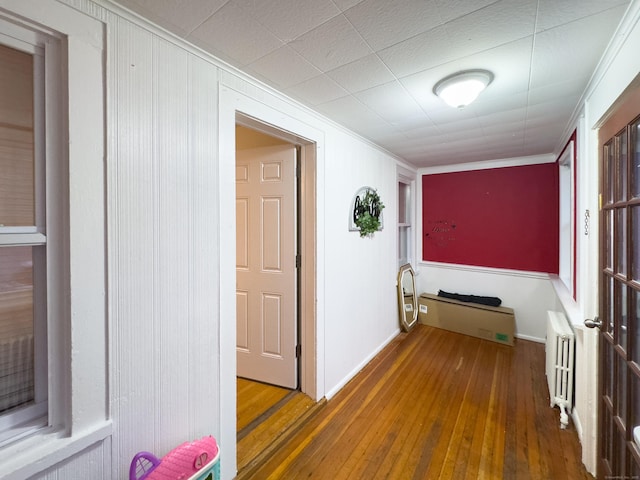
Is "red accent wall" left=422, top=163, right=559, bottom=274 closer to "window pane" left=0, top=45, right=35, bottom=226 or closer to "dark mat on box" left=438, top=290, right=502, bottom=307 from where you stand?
"dark mat on box" left=438, top=290, right=502, bottom=307

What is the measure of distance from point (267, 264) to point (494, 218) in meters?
3.19

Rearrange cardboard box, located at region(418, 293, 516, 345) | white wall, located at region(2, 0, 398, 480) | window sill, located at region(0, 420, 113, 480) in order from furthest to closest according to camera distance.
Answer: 1. cardboard box, located at region(418, 293, 516, 345)
2. white wall, located at region(2, 0, 398, 480)
3. window sill, located at region(0, 420, 113, 480)

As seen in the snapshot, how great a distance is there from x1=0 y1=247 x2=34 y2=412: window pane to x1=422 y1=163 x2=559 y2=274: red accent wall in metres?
4.36

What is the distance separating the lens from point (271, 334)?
2.46m

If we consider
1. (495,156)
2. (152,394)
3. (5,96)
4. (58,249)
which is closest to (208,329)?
(152,394)

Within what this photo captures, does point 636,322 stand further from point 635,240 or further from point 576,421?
point 576,421

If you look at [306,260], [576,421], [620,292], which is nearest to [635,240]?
[620,292]

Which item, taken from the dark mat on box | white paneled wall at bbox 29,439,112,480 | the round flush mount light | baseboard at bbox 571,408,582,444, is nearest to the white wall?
white paneled wall at bbox 29,439,112,480

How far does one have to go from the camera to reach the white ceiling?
113 cm

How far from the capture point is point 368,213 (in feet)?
9.55

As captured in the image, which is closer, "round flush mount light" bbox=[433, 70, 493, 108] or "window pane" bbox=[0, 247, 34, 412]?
"window pane" bbox=[0, 247, 34, 412]

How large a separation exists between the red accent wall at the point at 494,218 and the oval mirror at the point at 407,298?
519mm

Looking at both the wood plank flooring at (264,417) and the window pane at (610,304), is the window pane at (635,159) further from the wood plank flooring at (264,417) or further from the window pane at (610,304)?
the wood plank flooring at (264,417)

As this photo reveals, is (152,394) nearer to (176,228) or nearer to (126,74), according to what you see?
(176,228)
